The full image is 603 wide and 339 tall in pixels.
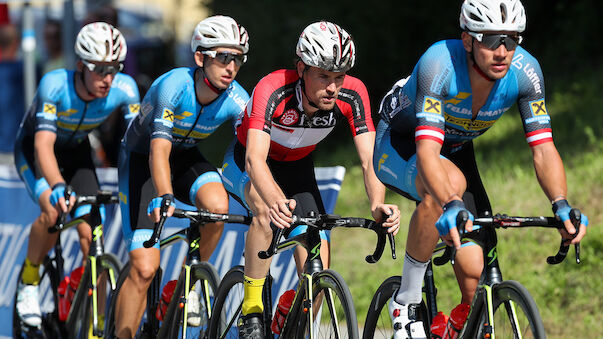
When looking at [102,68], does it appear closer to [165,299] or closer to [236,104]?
[236,104]

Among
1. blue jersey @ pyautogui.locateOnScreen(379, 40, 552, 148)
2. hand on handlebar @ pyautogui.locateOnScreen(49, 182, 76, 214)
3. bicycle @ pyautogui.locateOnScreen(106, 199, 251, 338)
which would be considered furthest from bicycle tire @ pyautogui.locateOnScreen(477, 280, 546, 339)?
hand on handlebar @ pyautogui.locateOnScreen(49, 182, 76, 214)

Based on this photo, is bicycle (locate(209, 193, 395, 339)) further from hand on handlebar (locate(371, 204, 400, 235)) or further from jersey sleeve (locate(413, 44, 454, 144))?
jersey sleeve (locate(413, 44, 454, 144))

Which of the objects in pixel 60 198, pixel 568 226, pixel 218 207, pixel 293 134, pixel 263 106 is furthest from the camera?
pixel 60 198

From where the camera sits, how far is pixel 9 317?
889 centimetres

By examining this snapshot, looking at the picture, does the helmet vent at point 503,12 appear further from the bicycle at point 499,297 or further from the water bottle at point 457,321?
the water bottle at point 457,321

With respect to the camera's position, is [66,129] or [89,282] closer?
[89,282]

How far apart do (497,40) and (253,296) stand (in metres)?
2.04

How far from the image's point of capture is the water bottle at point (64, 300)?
299 inches

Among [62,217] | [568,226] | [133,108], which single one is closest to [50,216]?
[62,217]

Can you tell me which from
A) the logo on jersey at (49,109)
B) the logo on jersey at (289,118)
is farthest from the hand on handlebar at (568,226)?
the logo on jersey at (49,109)

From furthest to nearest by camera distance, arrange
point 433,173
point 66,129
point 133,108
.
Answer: point 66,129 < point 133,108 < point 433,173

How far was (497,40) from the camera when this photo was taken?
4.73 meters

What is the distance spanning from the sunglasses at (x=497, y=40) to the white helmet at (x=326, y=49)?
27.8 inches

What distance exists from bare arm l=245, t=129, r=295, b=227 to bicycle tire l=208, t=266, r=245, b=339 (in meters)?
0.82
